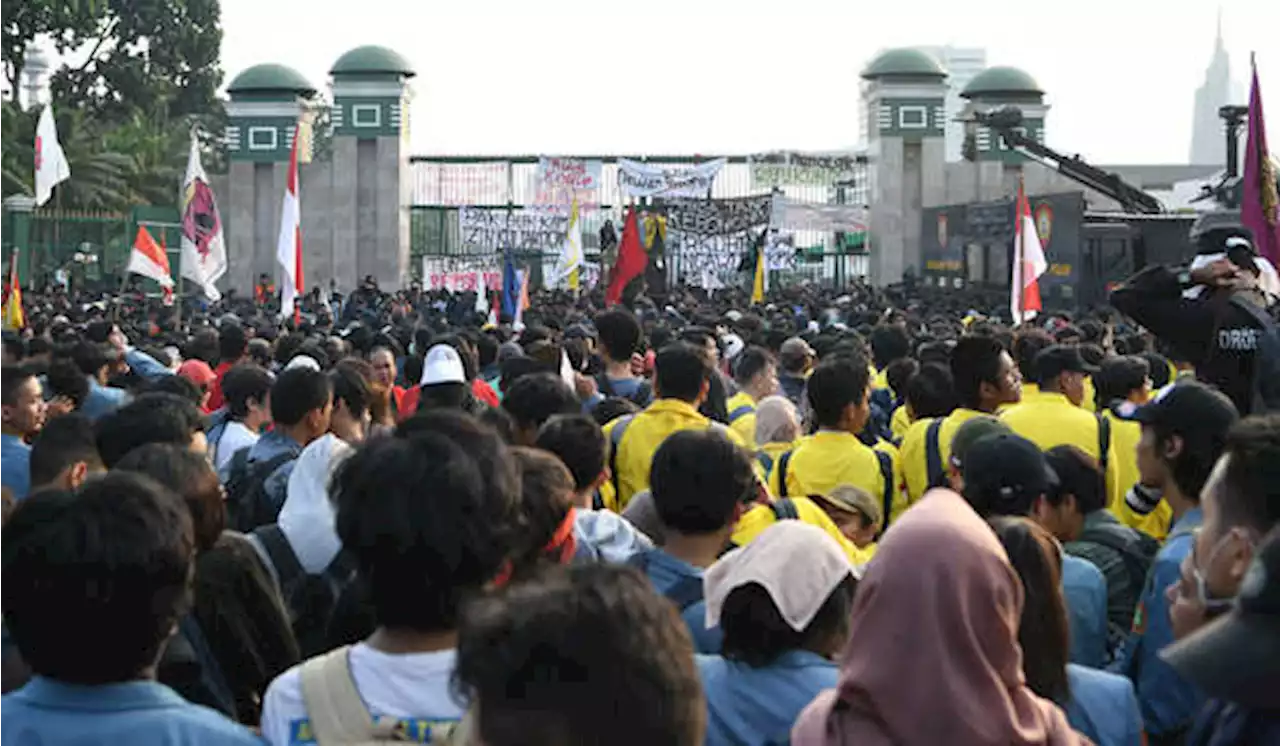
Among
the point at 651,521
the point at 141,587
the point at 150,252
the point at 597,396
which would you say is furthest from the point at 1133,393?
the point at 150,252

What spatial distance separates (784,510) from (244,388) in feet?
11.6

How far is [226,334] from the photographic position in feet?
38.6

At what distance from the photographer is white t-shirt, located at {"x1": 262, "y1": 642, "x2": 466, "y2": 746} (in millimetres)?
3271

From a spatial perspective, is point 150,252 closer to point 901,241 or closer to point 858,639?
point 858,639

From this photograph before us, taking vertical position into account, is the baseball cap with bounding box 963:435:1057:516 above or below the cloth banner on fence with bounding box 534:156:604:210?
below

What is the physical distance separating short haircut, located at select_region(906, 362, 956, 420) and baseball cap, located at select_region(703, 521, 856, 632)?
459 cm

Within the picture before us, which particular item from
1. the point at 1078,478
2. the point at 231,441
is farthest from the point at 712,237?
the point at 1078,478

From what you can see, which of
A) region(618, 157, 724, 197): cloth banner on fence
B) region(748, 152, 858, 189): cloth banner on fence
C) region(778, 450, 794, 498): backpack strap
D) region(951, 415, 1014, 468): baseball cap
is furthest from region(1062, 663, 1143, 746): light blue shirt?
region(748, 152, 858, 189): cloth banner on fence

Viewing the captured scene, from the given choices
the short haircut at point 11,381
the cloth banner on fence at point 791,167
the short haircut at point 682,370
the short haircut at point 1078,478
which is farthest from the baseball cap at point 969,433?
the cloth banner on fence at point 791,167

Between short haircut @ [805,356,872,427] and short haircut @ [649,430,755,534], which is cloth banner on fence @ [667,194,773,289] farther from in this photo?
short haircut @ [649,430,755,534]

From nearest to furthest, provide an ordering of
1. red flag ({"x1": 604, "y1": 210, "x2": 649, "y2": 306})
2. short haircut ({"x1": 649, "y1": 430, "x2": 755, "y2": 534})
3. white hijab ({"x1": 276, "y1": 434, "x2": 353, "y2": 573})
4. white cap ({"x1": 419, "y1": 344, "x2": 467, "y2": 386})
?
short haircut ({"x1": 649, "y1": 430, "x2": 755, "y2": 534}) → white hijab ({"x1": 276, "y1": 434, "x2": 353, "y2": 573}) → white cap ({"x1": 419, "y1": 344, "x2": 467, "y2": 386}) → red flag ({"x1": 604, "y1": 210, "x2": 649, "y2": 306})

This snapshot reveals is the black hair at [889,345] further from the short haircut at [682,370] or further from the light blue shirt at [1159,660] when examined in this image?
the light blue shirt at [1159,660]

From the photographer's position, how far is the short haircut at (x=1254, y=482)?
3.36 metres

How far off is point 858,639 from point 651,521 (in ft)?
8.80
